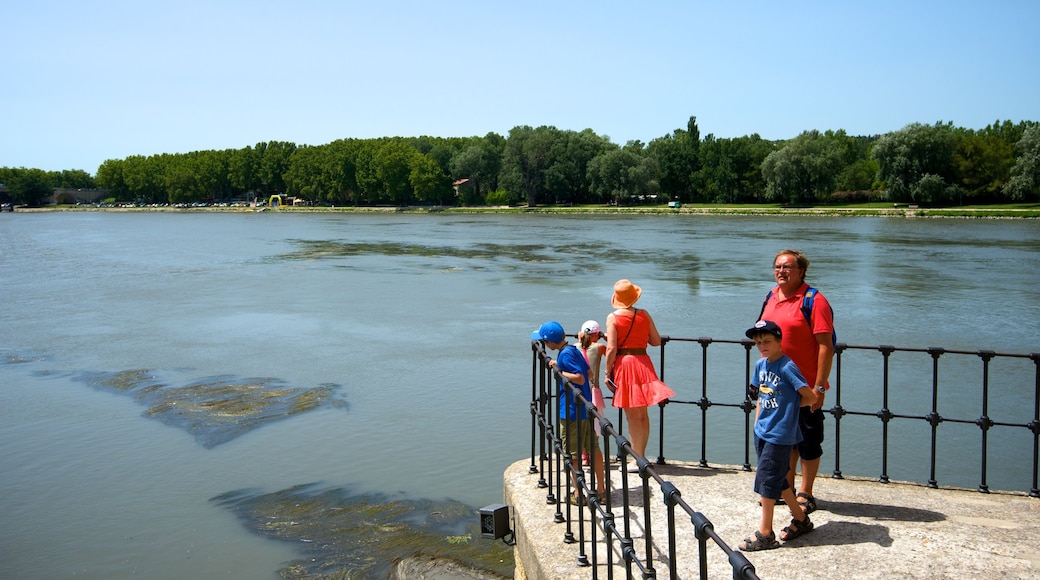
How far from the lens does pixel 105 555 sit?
793cm

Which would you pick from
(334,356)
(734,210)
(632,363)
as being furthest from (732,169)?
(632,363)

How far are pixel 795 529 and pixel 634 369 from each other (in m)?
1.60

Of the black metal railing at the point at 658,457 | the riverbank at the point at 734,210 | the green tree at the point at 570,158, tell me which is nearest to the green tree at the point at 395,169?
the riverbank at the point at 734,210

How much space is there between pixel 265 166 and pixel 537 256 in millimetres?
146121

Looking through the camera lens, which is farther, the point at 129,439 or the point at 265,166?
the point at 265,166

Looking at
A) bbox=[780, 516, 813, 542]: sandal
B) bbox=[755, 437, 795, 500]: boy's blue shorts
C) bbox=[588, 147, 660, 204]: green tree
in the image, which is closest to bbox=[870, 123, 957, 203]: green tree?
bbox=[588, 147, 660, 204]: green tree

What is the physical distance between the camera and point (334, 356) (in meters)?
16.7

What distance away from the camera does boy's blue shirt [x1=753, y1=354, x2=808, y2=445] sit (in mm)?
5090

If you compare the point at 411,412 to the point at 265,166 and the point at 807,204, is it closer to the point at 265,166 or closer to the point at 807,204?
the point at 807,204

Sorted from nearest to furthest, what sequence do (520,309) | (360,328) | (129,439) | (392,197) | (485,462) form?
(485,462) < (129,439) < (360,328) < (520,309) < (392,197)

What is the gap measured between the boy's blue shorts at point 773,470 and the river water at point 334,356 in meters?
4.39

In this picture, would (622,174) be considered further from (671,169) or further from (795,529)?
(795,529)

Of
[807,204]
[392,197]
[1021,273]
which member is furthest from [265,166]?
[1021,273]

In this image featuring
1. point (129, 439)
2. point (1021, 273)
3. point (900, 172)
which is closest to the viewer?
point (129, 439)
